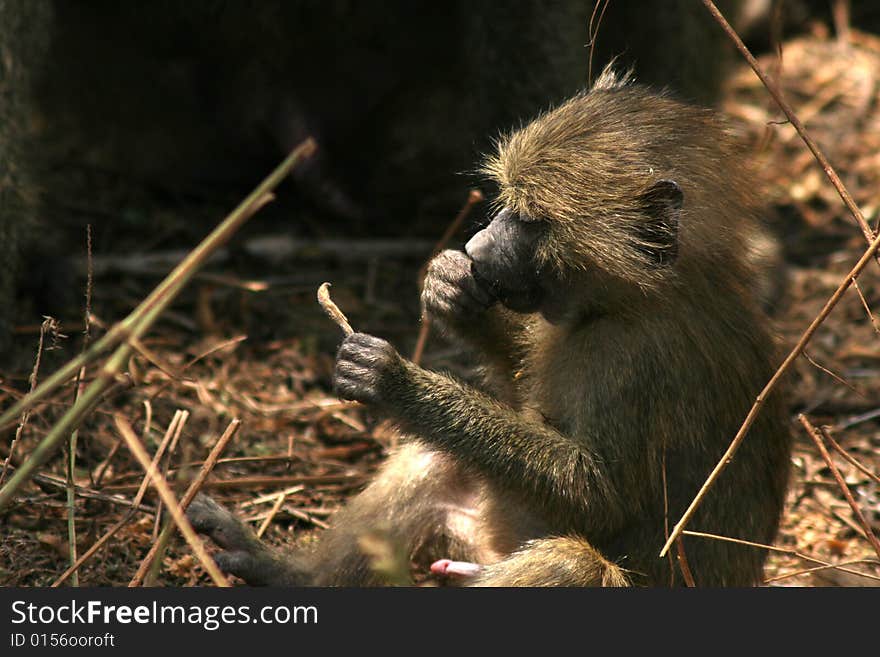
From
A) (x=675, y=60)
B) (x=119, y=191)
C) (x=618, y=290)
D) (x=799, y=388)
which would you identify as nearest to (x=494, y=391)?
(x=618, y=290)

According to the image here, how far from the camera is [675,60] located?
571 cm

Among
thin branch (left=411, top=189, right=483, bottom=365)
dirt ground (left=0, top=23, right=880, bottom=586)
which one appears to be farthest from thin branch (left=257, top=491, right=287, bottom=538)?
thin branch (left=411, top=189, right=483, bottom=365)

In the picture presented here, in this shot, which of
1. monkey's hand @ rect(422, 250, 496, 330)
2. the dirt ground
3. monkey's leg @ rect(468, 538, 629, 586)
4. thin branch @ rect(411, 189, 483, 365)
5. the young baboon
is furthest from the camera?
thin branch @ rect(411, 189, 483, 365)

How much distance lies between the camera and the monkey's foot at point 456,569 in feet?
11.1

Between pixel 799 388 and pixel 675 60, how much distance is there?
1.69m

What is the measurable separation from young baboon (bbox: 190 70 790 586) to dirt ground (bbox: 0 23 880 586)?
0.90ft

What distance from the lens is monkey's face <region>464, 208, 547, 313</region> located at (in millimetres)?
3297

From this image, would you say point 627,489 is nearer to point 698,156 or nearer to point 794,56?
point 698,156

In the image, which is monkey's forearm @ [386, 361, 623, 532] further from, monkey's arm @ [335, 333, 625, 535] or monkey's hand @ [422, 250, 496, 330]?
monkey's hand @ [422, 250, 496, 330]

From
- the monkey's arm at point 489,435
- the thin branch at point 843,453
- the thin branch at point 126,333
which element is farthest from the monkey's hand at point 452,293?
the thin branch at point 126,333

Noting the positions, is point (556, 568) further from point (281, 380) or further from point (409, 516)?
point (281, 380)

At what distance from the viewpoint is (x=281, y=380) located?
5004mm

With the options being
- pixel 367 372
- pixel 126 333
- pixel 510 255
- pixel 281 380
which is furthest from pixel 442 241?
pixel 126 333

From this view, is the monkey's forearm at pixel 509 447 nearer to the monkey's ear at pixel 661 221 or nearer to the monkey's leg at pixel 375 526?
the monkey's leg at pixel 375 526
